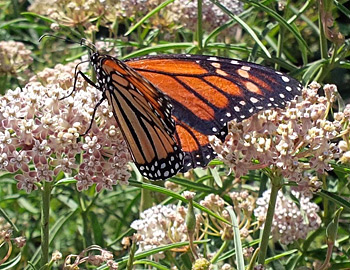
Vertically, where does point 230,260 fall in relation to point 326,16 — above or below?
below

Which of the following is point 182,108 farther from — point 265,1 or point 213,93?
point 265,1

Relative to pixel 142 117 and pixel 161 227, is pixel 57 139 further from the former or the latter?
pixel 161 227

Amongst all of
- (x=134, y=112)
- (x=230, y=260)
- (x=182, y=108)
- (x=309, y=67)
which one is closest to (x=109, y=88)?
(x=134, y=112)

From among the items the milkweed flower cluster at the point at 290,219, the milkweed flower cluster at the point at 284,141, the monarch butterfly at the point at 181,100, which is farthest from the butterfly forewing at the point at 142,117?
the milkweed flower cluster at the point at 290,219

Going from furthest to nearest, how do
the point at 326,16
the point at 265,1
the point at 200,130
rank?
the point at 265,1 < the point at 326,16 < the point at 200,130

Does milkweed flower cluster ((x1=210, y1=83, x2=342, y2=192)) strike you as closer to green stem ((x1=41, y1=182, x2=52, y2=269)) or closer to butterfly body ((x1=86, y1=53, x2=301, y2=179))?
butterfly body ((x1=86, y1=53, x2=301, y2=179))

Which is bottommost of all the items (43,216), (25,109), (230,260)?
(230,260)
